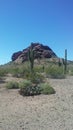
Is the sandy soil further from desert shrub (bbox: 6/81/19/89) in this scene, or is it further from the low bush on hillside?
desert shrub (bbox: 6/81/19/89)

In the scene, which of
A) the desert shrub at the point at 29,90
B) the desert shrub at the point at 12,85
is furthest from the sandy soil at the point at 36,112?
the desert shrub at the point at 12,85

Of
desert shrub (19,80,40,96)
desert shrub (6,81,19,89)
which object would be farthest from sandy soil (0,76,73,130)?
desert shrub (6,81,19,89)

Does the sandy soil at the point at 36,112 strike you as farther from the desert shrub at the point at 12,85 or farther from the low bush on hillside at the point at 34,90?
the desert shrub at the point at 12,85

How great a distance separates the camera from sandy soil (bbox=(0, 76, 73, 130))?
35.4 ft

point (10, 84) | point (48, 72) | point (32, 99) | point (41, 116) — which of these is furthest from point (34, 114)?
point (48, 72)

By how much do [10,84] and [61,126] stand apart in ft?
36.8

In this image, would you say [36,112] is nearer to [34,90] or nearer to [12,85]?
[34,90]

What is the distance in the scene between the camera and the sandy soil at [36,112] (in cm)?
1080

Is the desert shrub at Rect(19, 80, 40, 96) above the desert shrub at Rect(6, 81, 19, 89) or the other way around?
the other way around

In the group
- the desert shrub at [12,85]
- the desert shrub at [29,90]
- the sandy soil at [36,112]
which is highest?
the desert shrub at [12,85]

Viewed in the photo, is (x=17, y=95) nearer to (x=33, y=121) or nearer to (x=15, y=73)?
(x=33, y=121)

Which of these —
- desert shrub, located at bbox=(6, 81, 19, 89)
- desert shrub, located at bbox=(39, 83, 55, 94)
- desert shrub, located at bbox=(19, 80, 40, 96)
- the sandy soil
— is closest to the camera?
the sandy soil

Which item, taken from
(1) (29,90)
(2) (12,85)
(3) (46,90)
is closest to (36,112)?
(1) (29,90)

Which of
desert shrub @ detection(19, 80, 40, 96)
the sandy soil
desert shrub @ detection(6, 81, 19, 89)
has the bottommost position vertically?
the sandy soil
